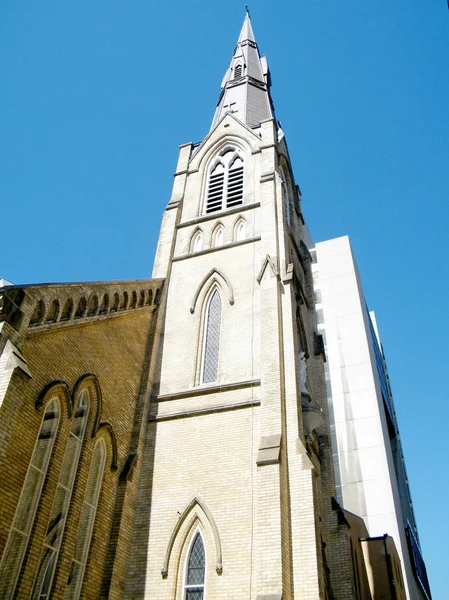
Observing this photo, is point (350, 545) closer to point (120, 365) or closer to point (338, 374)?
point (120, 365)

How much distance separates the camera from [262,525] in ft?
34.4

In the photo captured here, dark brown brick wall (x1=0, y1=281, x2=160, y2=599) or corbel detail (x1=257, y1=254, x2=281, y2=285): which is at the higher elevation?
corbel detail (x1=257, y1=254, x2=281, y2=285)

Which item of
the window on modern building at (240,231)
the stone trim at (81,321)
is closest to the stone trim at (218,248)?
the window on modern building at (240,231)

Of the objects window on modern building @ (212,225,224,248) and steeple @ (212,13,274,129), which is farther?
steeple @ (212,13,274,129)

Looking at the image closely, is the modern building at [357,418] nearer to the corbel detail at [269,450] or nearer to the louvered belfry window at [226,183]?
the louvered belfry window at [226,183]

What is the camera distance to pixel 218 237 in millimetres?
18719

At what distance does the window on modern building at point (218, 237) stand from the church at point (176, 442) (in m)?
0.57

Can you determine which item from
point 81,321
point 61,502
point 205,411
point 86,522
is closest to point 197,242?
point 205,411

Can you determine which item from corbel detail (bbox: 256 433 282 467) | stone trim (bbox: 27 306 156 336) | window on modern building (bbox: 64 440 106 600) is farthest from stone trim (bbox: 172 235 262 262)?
window on modern building (bbox: 64 440 106 600)

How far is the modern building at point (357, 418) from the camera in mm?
25578

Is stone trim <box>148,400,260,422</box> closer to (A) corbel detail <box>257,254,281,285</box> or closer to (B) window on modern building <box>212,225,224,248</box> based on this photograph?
(A) corbel detail <box>257,254,281,285</box>

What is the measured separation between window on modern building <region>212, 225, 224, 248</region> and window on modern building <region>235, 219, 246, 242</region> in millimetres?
527

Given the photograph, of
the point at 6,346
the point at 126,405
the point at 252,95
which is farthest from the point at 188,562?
the point at 252,95

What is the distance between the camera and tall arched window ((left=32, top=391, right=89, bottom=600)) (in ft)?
31.2
